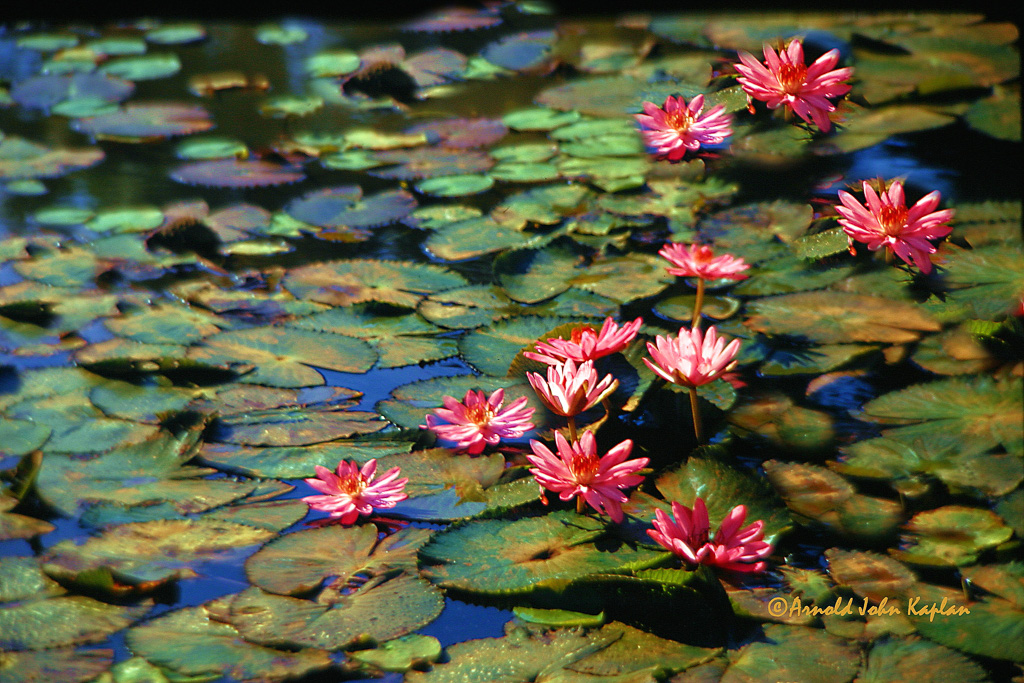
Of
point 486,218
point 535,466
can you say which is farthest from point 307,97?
point 535,466

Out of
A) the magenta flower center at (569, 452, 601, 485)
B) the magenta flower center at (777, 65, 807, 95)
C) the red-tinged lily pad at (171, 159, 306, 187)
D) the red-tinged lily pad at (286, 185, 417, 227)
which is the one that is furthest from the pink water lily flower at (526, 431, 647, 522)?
the red-tinged lily pad at (171, 159, 306, 187)

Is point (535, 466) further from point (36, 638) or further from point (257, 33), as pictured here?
point (257, 33)

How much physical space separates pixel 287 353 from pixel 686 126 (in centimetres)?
82

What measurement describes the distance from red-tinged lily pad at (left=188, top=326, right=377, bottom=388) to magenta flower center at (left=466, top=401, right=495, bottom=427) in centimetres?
31

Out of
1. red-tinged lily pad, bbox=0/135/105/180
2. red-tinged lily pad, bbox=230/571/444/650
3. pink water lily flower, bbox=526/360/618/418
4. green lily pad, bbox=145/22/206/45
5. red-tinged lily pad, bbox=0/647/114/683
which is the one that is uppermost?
green lily pad, bbox=145/22/206/45

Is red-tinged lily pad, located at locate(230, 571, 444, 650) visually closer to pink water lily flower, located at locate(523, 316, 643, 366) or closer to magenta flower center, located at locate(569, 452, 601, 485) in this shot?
magenta flower center, located at locate(569, 452, 601, 485)

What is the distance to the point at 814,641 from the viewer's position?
0.94m

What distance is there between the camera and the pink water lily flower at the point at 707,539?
3.34 ft

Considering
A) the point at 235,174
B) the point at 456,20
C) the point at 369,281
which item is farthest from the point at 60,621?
the point at 456,20

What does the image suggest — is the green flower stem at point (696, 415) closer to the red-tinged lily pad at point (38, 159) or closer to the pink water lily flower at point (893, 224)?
the pink water lily flower at point (893, 224)

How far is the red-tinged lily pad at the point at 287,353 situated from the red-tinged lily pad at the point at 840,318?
2.47 feet

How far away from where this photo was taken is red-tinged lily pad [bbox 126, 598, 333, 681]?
36.8 inches

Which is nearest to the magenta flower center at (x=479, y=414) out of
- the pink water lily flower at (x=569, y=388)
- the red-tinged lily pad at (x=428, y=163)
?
the pink water lily flower at (x=569, y=388)

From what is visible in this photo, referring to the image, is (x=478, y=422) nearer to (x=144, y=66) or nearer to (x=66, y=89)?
(x=66, y=89)
